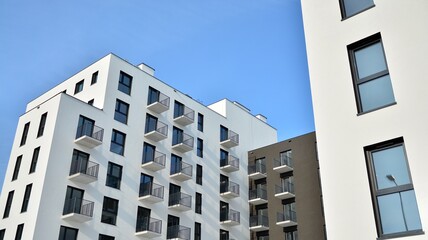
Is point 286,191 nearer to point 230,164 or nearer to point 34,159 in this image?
point 230,164

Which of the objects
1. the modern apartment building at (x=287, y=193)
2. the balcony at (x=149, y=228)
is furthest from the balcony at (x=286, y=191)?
the balcony at (x=149, y=228)

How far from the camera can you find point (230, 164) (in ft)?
117

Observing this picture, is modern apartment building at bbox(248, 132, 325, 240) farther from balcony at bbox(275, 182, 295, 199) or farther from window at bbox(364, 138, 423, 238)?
window at bbox(364, 138, 423, 238)

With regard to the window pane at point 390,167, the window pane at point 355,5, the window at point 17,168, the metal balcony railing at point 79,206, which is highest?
the window at point 17,168

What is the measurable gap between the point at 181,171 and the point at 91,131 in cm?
779

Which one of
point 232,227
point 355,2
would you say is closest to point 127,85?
point 232,227

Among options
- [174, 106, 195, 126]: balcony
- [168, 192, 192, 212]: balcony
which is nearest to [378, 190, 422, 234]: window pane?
[168, 192, 192, 212]: balcony

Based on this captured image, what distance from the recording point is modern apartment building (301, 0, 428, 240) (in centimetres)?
721

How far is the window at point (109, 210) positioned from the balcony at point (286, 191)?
13191mm

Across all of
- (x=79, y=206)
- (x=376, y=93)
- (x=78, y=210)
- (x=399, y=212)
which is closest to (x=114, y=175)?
(x=79, y=206)

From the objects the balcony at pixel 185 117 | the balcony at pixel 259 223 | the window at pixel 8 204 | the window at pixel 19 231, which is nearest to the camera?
the window at pixel 19 231

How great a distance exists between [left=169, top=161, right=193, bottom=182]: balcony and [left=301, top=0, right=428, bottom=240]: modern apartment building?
73.7 ft

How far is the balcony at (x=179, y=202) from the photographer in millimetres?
29864

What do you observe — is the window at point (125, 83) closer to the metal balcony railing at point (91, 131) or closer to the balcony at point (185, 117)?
the metal balcony railing at point (91, 131)
